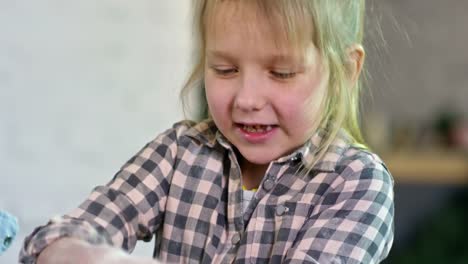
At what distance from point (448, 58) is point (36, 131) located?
6.31 ft

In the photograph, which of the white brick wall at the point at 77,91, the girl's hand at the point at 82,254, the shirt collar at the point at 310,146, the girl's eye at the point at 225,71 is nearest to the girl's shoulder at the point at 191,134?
the shirt collar at the point at 310,146

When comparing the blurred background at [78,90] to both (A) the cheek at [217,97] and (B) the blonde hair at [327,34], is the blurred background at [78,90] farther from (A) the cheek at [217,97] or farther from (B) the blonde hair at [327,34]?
(A) the cheek at [217,97]

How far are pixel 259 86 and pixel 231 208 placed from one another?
15 cm

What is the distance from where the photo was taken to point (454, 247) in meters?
2.84

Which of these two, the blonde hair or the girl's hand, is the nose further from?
the girl's hand

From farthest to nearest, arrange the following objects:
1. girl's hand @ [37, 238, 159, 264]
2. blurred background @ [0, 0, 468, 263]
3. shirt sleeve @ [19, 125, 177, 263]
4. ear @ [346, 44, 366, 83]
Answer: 1. blurred background @ [0, 0, 468, 263]
2. ear @ [346, 44, 366, 83]
3. shirt sleeve @ [19, 125, 177, 263]
4. girl's hand @ [37, 238, 159, 264]

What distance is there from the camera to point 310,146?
918 mm

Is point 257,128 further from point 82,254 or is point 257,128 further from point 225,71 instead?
point 82,254

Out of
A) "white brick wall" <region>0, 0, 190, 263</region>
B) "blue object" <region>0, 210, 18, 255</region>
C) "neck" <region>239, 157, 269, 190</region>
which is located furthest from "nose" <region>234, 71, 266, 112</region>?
"white brick wall" <region>0, 0, 190, 263</region>

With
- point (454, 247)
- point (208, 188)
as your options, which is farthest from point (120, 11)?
point (454, 247)

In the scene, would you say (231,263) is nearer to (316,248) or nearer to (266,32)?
(316,248)

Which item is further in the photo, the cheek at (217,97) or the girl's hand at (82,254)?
the cheek at (217,97)

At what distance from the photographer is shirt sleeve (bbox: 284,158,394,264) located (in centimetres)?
82

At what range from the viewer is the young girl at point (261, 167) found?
0.83 metres
